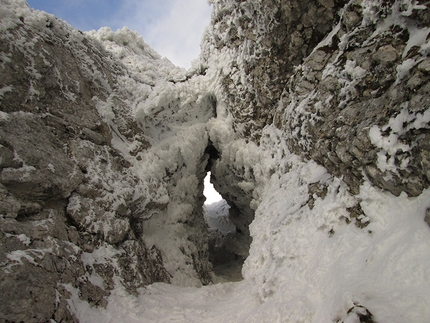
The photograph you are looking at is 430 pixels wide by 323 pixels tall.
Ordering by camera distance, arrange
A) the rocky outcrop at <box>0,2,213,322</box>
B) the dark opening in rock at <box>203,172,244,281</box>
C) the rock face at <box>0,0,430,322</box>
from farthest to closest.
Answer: the dark opening in rock at <box>203,172,244,281</box> → the rocky outcrop at <box>0,2,213,322</box> → the rock face at <box>0,0,430,322</box>

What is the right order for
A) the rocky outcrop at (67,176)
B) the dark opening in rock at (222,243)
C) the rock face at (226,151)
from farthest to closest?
the dark opening in rock at (222,243) → the rocky outcrop at (67,176) → the rock face at (226,151)

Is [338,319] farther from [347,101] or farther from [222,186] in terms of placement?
[222,186]

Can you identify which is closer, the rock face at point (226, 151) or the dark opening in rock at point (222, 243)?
the rock face at point (226, 151)

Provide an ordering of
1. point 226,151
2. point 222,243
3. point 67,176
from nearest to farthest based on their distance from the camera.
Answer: point 67,176
point 226,151
point 222,243

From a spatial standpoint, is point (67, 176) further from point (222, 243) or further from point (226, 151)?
point (222, 243)

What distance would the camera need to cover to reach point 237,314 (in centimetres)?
454

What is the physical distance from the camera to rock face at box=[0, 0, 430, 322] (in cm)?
331

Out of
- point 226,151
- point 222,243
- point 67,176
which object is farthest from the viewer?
point 222,243

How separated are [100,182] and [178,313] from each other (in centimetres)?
301

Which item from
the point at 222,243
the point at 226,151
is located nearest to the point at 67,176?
the point at 226,151

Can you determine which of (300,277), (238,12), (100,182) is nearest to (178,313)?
(300,277)

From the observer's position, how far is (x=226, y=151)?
8.84 meters

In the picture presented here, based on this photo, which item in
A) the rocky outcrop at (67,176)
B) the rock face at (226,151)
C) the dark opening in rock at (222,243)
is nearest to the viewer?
the rock face at (226,151)

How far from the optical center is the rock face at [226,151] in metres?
3.31
